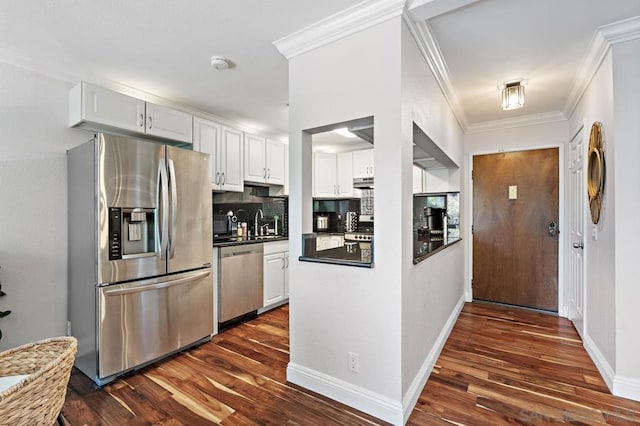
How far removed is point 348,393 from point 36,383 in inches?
61.3

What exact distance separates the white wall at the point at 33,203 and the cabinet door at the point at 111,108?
27cm

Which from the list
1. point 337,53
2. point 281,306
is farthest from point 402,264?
point 281,306

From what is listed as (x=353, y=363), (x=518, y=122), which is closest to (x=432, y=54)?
(x=353, y=363)

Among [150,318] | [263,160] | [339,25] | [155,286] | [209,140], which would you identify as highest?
[339,25]

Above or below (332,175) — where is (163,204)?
below

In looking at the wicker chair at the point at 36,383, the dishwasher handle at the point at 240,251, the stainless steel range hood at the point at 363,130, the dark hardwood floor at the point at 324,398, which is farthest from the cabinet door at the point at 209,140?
the wicker chair at the point at 36,383

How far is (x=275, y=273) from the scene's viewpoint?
372 cm

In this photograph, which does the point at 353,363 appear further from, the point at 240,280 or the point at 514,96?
the point at 514,96

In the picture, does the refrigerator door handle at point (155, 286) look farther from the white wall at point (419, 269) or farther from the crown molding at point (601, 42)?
the crown molding at point (601, 42)

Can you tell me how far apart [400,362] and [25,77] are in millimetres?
3254

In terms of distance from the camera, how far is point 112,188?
2180 millimetres

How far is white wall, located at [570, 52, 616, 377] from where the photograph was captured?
2082 millimetres

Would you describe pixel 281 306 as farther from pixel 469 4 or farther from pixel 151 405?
pixel 469 4

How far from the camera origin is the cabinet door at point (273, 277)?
359 cm
